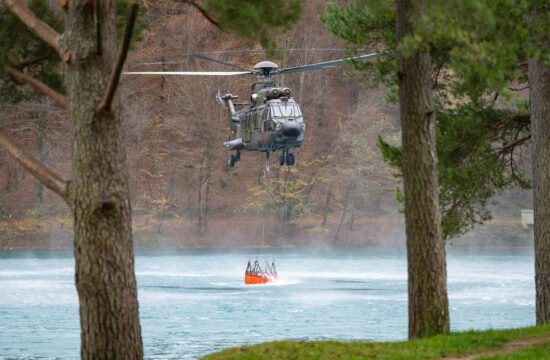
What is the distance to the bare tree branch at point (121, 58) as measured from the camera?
234 inches

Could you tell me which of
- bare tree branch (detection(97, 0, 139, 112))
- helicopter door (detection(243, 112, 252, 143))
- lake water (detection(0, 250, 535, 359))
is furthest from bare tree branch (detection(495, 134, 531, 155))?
helicopter door (detection(243, 112, 252, 143))

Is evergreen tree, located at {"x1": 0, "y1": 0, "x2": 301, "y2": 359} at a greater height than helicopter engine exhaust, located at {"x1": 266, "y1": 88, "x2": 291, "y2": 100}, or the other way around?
helicopter engine exhaust, located at {"x1": 266, "y1": 88, "x2": 291, "y2": 100}

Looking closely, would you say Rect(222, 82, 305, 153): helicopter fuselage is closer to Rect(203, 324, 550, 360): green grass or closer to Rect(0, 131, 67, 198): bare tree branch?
Rect(203, 324, 550, 360): green grass

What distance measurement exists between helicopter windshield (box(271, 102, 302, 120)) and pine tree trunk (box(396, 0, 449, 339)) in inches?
517

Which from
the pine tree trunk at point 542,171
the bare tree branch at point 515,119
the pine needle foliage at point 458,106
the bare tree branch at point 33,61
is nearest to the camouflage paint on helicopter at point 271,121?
the pine needle foliage at point 458,106

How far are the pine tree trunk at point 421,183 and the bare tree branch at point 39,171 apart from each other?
3822 mm

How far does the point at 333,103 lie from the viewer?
53406 mm

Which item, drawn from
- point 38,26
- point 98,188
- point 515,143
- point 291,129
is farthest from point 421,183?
point 291,129

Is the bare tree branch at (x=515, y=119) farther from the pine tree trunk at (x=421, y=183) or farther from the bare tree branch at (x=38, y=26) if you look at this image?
the bare tree branch at (x=38, y=26)

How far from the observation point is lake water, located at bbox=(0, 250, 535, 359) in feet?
64.4

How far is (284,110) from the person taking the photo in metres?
22.2

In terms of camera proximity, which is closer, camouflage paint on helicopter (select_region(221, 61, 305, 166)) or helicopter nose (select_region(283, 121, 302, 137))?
helicopter nose (select_region(283, 121, 302, 137))

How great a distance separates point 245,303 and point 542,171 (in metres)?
15.8

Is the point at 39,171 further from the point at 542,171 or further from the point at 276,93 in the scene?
the point at 276,93
